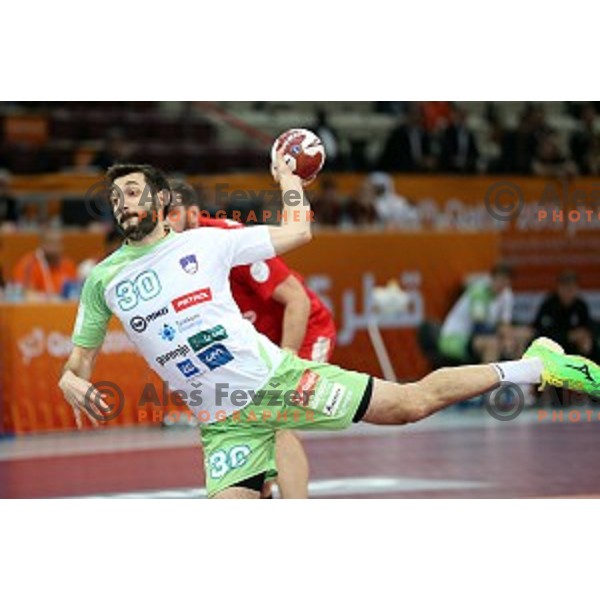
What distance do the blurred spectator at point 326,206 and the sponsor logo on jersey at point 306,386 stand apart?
1206 centimetres

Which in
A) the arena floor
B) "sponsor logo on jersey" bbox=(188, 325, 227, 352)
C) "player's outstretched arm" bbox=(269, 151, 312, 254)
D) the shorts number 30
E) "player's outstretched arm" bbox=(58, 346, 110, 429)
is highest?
"player's outstretched arm" bbox=(269, 151, 312, 254)

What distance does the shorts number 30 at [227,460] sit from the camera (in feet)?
34.5

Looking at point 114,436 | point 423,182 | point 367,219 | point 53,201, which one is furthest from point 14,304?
point 423,182

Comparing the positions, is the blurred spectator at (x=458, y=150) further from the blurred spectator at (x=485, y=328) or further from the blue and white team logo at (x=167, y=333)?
the blue and white team logo at (x=167, y=333)

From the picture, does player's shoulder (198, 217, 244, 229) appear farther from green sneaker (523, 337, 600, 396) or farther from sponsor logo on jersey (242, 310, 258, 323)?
green sneaker (523, 337, 600, 396)

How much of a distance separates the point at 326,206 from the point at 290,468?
1110cm

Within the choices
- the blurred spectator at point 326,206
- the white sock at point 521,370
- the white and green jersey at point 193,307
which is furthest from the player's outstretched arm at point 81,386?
the blurred spectator at point 326,206

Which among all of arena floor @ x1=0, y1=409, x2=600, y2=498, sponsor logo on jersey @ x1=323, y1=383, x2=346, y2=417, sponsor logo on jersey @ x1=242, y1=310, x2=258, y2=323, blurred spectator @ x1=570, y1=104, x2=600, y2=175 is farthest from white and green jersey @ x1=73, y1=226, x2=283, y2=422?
blurred spectator @ x1=570, y1=104, x2=600, y2=175

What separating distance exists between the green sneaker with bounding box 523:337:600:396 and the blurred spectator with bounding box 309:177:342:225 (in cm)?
1138

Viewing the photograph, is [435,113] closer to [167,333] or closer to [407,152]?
[407,152]

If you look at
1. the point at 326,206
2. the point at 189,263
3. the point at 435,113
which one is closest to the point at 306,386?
the point at 189,263

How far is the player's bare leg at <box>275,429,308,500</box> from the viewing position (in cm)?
1183

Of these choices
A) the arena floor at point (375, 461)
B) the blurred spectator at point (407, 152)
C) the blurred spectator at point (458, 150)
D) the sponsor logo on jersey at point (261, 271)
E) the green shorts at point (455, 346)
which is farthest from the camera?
the blurred spectator at point (458, 150)

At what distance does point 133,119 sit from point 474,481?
42.1ft
